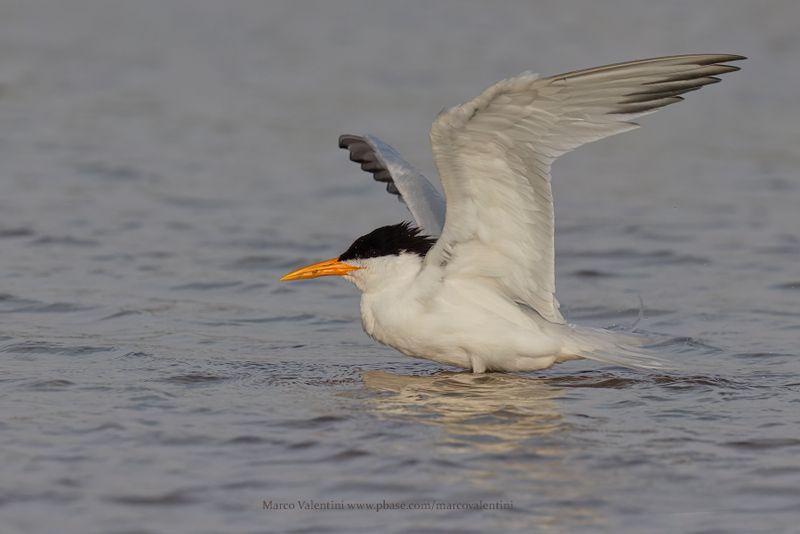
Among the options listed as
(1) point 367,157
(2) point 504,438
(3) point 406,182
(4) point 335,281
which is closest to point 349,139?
(1) point 367,157

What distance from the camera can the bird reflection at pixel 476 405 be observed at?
542cm

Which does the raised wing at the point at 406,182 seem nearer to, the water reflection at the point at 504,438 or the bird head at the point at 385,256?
the bird head at the point at 385,256

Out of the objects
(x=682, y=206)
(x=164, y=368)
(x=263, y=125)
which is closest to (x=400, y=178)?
(x=164, y=368)

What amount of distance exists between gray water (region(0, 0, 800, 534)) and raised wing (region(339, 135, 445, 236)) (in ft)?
2.37

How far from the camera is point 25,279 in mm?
8172

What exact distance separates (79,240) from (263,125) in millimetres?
3754

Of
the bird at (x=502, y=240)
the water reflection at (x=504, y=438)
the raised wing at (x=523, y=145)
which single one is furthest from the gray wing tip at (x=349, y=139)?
the water reflection at (x=504, y=438)

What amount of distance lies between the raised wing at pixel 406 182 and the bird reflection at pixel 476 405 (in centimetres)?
86

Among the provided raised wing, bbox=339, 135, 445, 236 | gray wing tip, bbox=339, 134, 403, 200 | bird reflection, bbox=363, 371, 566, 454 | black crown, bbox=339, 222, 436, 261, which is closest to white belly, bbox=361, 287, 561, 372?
bird reflection, bbox=363, 371, 566, 454

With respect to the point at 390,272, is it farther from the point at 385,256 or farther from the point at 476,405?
the point at 476,405

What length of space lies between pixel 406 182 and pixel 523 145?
Result: 1462mm

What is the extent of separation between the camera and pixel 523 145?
19.2 ft

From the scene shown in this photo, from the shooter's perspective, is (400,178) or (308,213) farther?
(308,213)

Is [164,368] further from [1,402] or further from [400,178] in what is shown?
[400,178]
